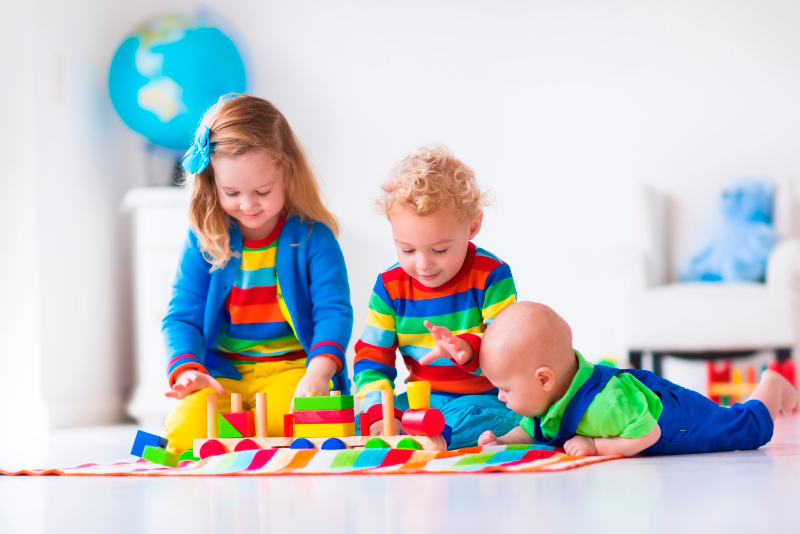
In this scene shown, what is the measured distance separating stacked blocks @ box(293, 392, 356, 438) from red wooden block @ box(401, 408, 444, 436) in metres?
0.08

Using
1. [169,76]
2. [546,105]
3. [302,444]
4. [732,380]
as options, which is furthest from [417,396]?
[546,105]

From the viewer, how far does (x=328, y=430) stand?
1.09m

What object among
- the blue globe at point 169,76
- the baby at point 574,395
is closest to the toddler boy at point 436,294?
the baby at point 574,395

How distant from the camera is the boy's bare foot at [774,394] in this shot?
1222 millimetres

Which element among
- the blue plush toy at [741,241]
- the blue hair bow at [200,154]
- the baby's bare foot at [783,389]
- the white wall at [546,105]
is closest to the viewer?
the baby's bare foot at [783,389]

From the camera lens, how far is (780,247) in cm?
266

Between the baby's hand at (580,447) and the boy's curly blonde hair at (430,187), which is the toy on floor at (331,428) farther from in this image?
the boy's curly blonde hair at (430,187)

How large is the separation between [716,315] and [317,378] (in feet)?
5.65

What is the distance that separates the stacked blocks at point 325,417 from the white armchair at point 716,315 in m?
1.75

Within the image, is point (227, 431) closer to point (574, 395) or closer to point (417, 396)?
point (417, 396)

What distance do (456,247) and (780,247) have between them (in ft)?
6.00

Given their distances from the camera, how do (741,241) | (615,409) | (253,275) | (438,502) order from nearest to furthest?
(438,502), (615,409), (253,275), (741,241)

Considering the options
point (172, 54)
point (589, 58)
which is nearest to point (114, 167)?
point (172, 54)

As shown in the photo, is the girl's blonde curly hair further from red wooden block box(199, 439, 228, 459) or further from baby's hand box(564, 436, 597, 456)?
baby's hand box(564, 436, 597, 456)
